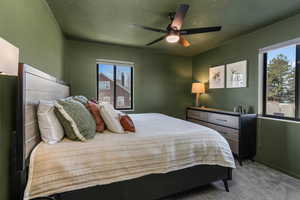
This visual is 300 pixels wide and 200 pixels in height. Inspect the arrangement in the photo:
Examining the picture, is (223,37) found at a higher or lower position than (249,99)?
higher

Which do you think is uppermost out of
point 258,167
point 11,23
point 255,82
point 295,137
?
point 11,23

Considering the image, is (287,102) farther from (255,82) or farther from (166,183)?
(166,183)

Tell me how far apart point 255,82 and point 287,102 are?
2.10 feet

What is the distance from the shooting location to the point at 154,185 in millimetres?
1666

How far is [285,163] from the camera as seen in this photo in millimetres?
2518

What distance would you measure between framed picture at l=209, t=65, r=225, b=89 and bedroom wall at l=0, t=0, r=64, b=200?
12.2 ft

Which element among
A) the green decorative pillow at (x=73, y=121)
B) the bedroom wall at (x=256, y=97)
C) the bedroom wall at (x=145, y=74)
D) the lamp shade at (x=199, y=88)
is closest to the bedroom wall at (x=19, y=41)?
the green decorative pillow at (x=73, y=121)

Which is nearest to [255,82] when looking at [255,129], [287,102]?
[287,102]

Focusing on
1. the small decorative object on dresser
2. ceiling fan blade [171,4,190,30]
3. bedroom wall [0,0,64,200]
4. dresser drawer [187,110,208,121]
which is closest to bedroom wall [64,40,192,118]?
dresser drawer [187,110,208,121]

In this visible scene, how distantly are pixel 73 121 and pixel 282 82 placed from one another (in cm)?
345

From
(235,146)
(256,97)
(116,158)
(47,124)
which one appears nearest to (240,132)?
(235,146)

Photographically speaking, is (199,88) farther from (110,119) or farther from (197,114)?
(110,119)

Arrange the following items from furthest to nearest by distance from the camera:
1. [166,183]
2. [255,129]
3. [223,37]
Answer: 1. [223,37]
2. [255,129]
3. [166,183]

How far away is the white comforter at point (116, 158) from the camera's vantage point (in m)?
1.25
